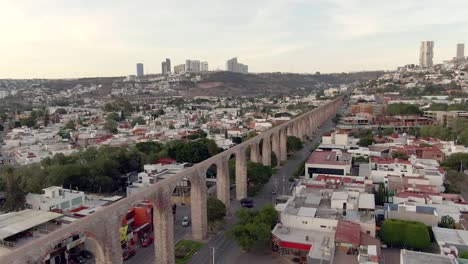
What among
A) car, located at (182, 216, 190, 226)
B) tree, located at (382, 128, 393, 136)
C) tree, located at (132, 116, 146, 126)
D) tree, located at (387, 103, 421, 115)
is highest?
tree, located at (387, 103, 421, 115)

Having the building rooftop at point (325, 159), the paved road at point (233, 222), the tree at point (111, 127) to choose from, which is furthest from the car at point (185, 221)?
the tree at point (111, 127)

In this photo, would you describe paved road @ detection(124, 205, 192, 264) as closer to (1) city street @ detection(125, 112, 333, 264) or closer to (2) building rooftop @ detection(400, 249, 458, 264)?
(1) city street @ detection(125, 112, 333, 264)

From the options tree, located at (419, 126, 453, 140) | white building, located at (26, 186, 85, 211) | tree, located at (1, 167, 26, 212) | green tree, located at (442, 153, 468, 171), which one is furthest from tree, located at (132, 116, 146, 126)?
green tree, located at (442, 153, 468, 171)

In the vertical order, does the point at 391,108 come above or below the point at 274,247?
above

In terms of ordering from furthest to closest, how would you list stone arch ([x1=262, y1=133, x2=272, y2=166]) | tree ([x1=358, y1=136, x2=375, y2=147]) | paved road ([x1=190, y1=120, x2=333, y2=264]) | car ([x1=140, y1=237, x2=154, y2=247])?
tree ([x1=358, y1=136, x2=375, y2=147]), stone arch ([x1=262, y1=133, x2=272, y2=166]), car ([x1=140, y1=237, x2=154, y2=247]), paved road ([x1=190, y1=120, x2=333, y2=264])

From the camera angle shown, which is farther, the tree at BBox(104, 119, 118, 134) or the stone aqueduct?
the tree at BBox(104, 119, 118, 134)

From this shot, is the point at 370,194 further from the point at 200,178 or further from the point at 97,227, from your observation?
the point at 97,227

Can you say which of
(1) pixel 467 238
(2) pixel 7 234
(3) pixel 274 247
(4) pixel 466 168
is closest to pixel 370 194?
(1) pixel 467 238
